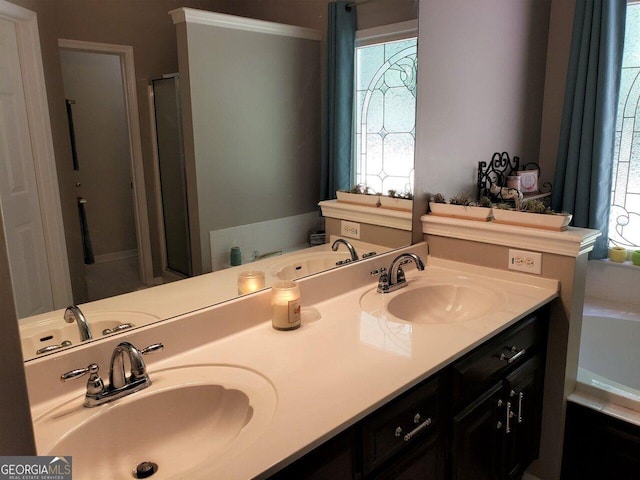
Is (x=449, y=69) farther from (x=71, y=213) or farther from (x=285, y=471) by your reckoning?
(x=285, y=471)

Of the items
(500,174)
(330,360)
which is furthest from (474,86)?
(330,360)

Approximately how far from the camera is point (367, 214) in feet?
6.80

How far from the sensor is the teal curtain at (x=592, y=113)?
8.69 ft

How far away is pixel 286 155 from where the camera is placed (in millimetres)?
1682

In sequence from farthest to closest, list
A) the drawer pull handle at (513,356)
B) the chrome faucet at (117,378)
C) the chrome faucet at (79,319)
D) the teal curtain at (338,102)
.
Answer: the teal curtain at (338,102) → the drawer pull handle at (513,356) → the chrome faucet at (79,319) → the chrome faucet at (117,378)

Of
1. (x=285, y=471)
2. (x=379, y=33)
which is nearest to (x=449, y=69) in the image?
(x=379, y=33)

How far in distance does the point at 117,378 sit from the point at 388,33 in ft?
5.37

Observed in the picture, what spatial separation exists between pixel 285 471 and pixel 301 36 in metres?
1.31

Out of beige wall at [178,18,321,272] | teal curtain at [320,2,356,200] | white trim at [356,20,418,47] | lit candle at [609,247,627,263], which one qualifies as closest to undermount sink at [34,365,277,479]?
beige wall at [178,18,321,272]

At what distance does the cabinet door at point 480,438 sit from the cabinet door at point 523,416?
0.06 meters

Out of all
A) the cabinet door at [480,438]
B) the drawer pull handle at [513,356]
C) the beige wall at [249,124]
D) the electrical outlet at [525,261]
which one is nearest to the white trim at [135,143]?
the beige wall at [249,124]

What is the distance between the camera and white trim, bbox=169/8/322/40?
1.36m

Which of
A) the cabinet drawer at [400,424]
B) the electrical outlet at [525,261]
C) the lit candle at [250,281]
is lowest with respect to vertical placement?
the cabinet drawer at [400,424]

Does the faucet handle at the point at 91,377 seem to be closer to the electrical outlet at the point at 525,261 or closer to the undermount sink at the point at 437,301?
the undermount sink at the point at 437,301
